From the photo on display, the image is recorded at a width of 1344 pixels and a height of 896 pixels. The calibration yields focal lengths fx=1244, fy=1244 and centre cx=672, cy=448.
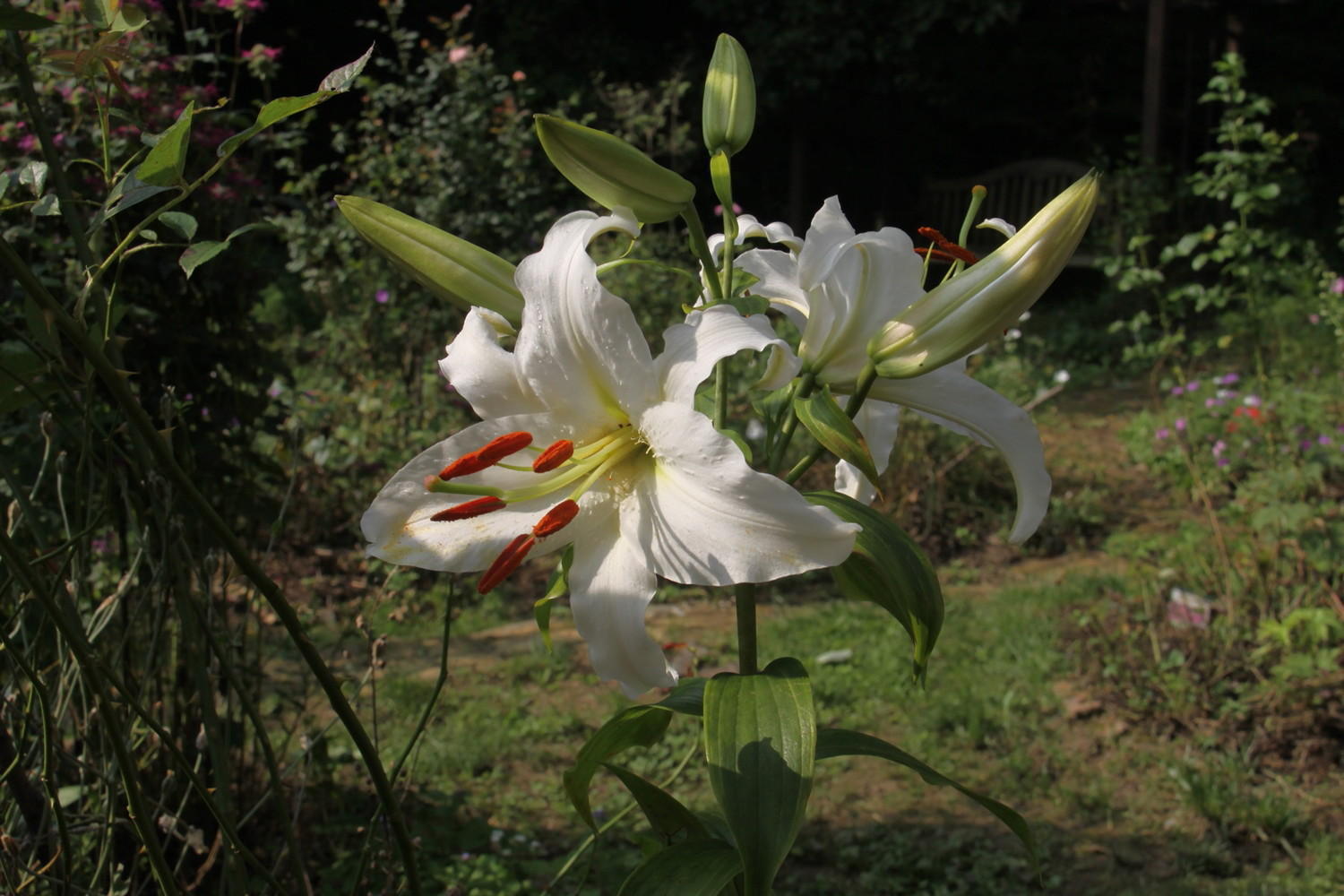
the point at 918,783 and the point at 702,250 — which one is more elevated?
the point at 702,250

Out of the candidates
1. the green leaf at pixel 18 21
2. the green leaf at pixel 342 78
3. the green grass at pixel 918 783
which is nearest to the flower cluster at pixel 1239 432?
the green grass at pixel 918 783

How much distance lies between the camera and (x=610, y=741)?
3.36ft

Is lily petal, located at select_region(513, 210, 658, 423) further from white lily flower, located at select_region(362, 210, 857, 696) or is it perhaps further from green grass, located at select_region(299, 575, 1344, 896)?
green grass, located at select_region(299, 575, 1344, 896)

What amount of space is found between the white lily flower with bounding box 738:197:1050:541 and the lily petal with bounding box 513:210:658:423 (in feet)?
0.52

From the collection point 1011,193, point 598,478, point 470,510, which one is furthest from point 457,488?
point 1011,193

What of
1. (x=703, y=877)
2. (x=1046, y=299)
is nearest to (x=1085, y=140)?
(x=1046, y=299)

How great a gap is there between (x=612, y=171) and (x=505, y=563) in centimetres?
28

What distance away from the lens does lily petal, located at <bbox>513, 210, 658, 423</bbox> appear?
0.86 meters

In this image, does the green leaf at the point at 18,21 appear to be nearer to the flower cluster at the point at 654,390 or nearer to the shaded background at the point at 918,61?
the flower cluster at the point at 654,390

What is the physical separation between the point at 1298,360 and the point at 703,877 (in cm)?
477

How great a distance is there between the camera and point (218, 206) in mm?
2346

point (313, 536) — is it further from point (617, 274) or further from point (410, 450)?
point (617, 274)

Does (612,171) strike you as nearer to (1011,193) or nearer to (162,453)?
(162,453)

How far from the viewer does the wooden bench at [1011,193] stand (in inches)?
323
